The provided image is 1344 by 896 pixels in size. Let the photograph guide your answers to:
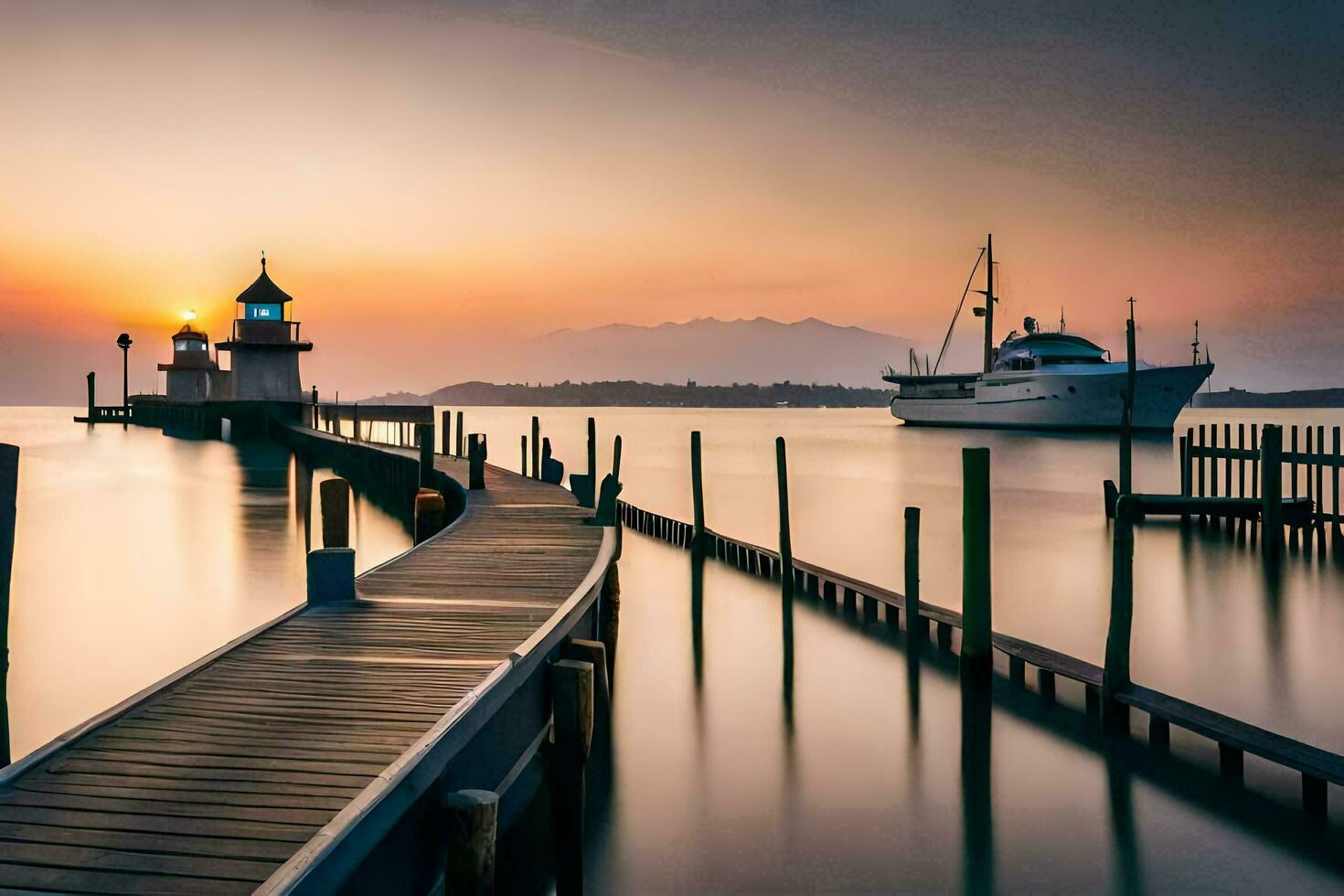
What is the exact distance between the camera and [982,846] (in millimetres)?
7426

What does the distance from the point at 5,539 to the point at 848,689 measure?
857cm

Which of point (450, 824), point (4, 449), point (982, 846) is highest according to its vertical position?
point (4, 449)

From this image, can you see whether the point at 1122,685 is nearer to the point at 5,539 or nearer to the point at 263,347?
the point at 5,539

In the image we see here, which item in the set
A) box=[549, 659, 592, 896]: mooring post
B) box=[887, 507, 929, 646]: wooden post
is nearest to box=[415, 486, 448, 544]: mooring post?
box=[887, 507, 929, 646]: wooden post

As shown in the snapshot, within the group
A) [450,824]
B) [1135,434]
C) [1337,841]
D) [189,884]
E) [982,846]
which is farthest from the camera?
[1135,434]

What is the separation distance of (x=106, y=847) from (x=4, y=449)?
4.40 metres

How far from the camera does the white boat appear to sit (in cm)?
6512

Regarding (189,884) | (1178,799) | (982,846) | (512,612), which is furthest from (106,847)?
(1178,799)

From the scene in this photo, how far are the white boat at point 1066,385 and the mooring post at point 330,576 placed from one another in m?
61.4

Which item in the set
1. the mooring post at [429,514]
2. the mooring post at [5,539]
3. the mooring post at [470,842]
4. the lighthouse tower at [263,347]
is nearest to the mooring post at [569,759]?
the mooring post at [470,842]

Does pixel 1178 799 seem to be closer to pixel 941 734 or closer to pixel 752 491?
pixel 941 734

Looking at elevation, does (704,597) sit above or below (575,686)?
below

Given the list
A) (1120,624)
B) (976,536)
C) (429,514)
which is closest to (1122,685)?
(1120,624)

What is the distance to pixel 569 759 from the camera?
6148mm
